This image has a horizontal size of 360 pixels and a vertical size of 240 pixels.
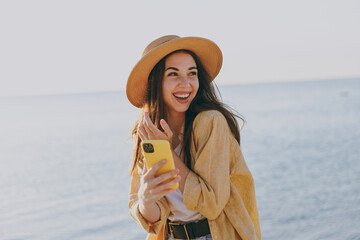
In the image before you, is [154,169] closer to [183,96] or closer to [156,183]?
[156,183]

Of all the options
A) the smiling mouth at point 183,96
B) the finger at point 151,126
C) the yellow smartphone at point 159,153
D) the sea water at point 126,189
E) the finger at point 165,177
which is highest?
the smiling mouth at point 183,96

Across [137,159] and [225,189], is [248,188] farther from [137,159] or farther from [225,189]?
[137,159]

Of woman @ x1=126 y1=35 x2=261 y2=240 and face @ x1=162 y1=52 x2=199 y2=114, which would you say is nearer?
woman @ x1=126 y1=35 x2=261 y2=240

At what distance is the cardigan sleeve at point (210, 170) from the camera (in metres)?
2.51

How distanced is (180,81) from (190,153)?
0.44 meters

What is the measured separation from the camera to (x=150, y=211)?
2680mm

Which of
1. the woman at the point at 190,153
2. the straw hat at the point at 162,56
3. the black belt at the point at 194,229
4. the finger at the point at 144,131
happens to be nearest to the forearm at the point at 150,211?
the woman at the point at 190,153

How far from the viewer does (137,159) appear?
121 inches

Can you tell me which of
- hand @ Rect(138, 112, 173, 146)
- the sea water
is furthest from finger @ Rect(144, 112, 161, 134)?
the sea water

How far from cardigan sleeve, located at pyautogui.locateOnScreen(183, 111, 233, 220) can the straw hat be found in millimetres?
461

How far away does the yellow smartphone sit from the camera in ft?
7.61

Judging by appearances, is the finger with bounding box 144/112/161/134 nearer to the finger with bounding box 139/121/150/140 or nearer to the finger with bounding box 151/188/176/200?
the finger with bounding box 139/121/150/140

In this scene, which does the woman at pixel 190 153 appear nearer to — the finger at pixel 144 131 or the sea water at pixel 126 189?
the finger at pixel 144 131

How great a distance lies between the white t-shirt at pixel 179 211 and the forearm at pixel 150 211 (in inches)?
3.9
